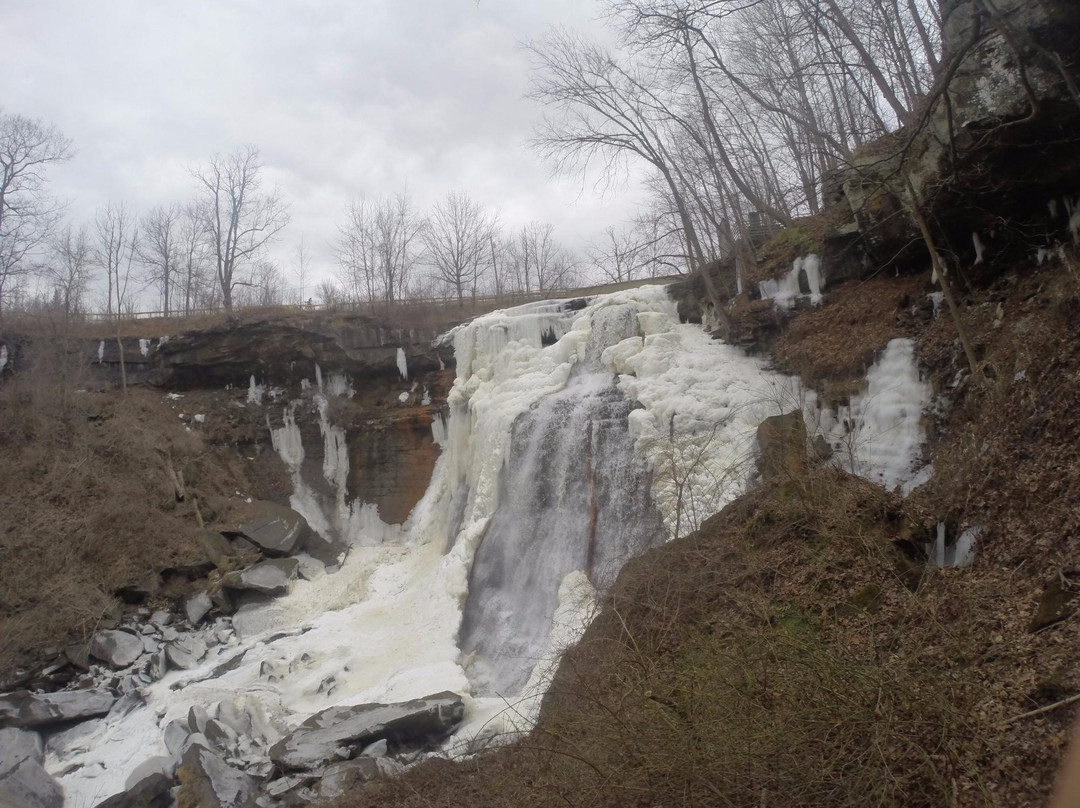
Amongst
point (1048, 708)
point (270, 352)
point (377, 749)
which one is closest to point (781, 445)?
point (1048, 708)

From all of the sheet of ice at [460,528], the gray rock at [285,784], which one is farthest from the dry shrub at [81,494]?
the gray rock at [285,784]

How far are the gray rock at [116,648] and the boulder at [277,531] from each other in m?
4.22

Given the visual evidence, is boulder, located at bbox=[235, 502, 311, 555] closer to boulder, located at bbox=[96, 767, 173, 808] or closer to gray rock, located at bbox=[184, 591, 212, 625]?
gray rock, located at bbox=[184, 591, 212, 625]

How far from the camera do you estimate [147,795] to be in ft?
26.8

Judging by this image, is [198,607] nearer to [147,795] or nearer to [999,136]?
[147,795]

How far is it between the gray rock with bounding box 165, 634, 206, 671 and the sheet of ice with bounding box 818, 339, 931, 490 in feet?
40.4

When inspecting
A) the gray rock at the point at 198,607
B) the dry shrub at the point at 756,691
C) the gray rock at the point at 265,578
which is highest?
the dry shrub at the point at 756,691

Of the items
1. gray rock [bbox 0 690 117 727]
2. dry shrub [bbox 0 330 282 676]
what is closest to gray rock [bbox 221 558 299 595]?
dry shrub [bbox 0 330 282 676]

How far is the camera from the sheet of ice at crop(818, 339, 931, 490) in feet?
29.5

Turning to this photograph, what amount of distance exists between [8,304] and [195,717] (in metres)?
24.1

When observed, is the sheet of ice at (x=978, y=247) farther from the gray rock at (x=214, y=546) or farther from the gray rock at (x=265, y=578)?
the gray rock at (x=214, y=546)

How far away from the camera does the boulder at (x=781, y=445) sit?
8.39 meters

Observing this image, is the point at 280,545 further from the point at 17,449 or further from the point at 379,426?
the point at 17,449

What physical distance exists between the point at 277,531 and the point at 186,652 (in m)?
4.76
